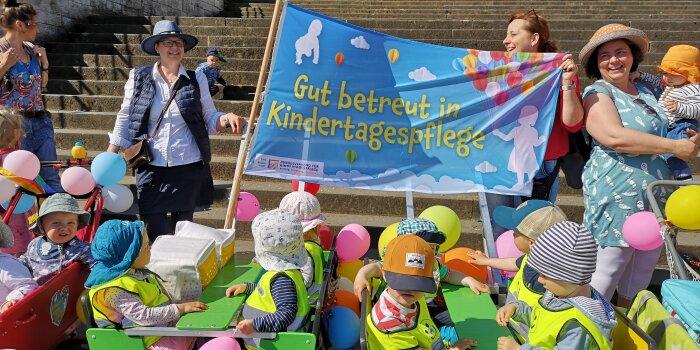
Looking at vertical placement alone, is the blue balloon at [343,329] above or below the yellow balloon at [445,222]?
below

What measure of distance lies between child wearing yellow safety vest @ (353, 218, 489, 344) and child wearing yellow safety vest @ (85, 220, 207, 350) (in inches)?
33.7

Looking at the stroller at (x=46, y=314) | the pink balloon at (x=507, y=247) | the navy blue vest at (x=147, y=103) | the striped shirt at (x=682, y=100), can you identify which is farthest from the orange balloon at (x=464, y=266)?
the stroller at (x=46, y=314)

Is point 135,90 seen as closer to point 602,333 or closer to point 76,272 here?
point 76,272

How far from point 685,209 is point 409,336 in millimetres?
1440

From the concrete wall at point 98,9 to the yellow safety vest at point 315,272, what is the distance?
7572 mm

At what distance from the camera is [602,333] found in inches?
82.5

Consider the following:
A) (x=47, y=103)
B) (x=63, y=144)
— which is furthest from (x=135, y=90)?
(x=47, y=103)

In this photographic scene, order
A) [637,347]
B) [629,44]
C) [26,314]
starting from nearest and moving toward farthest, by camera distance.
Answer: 1. [637,347]
2. [26,314]
3. [629,44]

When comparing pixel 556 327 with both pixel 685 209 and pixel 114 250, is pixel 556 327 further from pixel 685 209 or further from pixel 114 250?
pixel 114 250

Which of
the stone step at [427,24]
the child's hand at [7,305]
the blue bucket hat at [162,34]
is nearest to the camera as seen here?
the child's hand at [7,305]

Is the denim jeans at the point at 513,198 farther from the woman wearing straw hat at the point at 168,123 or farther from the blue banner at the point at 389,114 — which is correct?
the woman wearing straw hat at the point at 168,123

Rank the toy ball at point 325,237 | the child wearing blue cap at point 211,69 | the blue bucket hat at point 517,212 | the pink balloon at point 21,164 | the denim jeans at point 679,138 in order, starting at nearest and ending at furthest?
the denim jeans at point 679,138, the blue bucket hat at point 517,212, the pink balloon at point 21,164, the toy ball at point 325,237, the child wearing blue cap at point 211,69

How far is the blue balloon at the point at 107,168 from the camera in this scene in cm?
365

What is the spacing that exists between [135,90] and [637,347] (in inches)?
130
